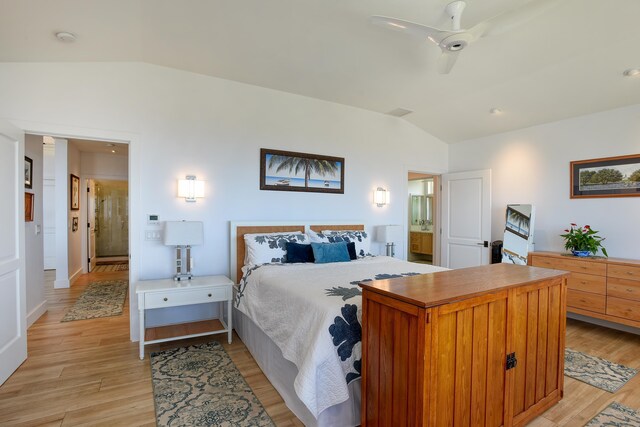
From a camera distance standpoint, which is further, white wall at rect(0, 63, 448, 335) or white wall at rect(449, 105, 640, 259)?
white wall at rect(449, 105, 640, 259)

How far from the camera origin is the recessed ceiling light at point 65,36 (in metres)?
2.67

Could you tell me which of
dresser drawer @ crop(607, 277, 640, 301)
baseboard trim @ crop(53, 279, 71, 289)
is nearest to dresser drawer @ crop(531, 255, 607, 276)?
dresser drawer @ crop(607, 277, 640, 301)

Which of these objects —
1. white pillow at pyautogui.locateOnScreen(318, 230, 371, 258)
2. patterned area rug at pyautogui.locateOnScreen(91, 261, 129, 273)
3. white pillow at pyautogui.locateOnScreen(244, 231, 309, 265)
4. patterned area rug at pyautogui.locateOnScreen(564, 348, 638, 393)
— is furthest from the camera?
patterned area rug at pyautogui.locateOnScreen(91, 261, 129, 273)

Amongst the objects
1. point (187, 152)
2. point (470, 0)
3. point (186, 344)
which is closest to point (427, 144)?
point (470, 0)

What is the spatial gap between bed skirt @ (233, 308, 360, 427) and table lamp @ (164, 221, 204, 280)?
2.73 ft

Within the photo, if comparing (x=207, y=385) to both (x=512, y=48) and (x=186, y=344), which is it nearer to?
(x=186, y=344)

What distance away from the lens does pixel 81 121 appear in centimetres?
324

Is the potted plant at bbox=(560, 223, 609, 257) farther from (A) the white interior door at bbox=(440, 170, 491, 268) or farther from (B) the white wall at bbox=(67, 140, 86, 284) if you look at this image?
(B) the white wall at bbox=(67, 140, 86, 284)

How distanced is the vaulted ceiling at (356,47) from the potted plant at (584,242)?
152 cm

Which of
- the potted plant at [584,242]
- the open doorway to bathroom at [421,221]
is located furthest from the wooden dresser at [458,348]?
the open doorway to bathroom at [421,221]

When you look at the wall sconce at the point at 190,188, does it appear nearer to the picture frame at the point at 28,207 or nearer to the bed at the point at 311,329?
the bed at the point at 311,329

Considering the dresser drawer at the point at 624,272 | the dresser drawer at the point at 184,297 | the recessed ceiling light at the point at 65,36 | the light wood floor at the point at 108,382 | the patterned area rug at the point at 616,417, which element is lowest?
the patterned area rug at the point at 616,417

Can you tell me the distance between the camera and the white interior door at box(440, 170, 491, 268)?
5.15 meters

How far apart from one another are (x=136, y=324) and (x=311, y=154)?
2.88 metres
